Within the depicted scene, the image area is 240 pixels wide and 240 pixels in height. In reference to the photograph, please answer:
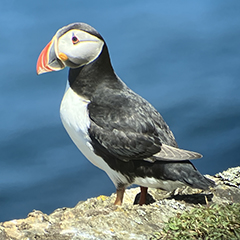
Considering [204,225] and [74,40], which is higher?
[74,40]

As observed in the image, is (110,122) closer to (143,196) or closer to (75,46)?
(75,46)

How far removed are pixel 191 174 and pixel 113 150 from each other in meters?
0.69

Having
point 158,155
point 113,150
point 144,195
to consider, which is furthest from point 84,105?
point 144,195

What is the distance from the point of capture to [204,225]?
3676 mm

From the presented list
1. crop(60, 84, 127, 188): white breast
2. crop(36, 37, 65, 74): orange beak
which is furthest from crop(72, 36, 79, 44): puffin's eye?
crop(60, 84, 127, 188): white breast

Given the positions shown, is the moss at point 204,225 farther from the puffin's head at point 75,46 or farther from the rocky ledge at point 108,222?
the puffin's head at point 75,46

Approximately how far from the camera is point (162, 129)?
14.7 ft

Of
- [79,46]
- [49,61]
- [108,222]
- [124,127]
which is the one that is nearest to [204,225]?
[108,222]

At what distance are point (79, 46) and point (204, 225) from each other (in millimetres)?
1865

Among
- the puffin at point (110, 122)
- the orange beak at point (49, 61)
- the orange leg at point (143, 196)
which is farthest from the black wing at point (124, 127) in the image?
the orange leg at point (143, 196)

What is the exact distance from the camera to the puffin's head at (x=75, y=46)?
440 centimetres

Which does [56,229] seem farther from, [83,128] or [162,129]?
[162,129]

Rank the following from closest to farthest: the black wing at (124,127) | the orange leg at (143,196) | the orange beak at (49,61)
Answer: the black wing at (124,127) → the orange beak at (49,61) → the orange leg at (143,196)

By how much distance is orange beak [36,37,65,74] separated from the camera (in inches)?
177
